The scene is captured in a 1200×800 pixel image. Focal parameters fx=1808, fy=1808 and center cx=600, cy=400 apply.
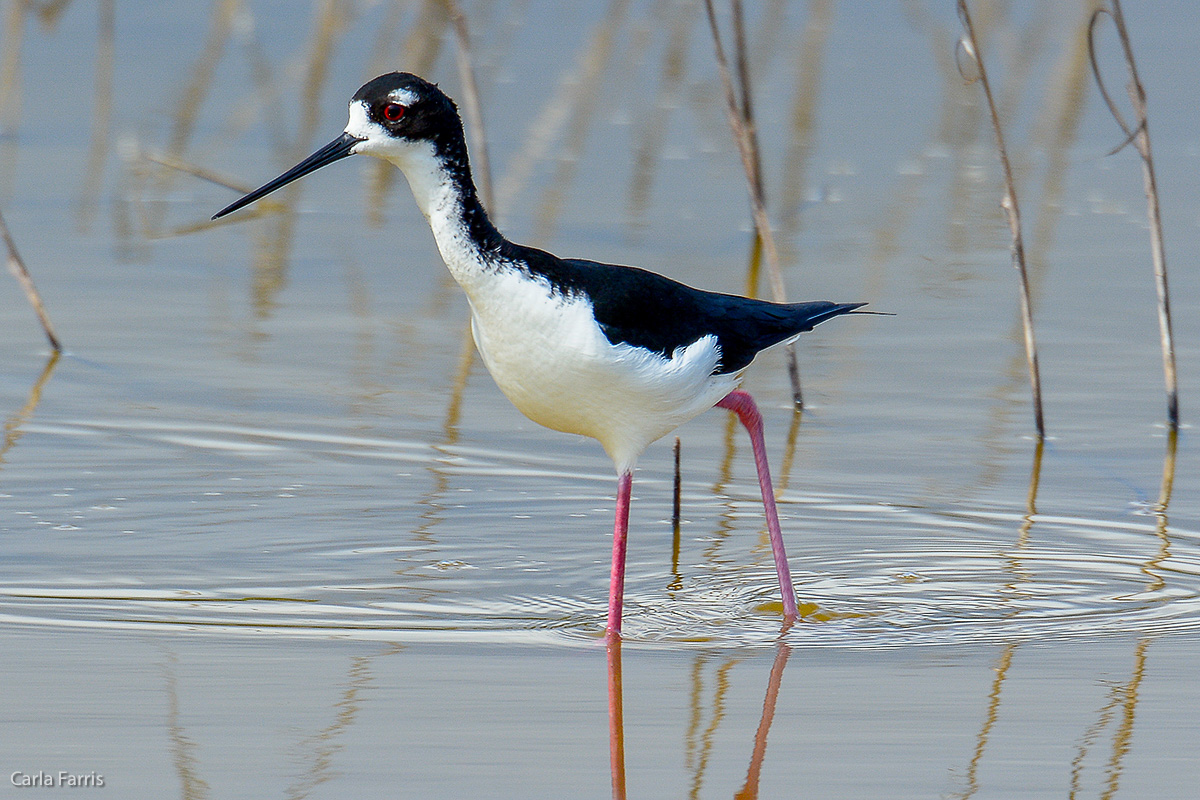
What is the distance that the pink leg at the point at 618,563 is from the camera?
4.39 meters

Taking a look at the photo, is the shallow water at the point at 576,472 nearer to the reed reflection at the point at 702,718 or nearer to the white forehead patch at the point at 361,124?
the reed reflection at the point at 702,718

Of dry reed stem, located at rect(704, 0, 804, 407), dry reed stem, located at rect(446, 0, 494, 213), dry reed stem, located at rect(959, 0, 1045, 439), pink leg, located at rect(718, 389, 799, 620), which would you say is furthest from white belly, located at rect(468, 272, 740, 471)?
dry reed stem, located at rect(446, 0, 494, 213)

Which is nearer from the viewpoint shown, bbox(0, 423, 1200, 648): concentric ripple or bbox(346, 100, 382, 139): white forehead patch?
bbox(346, 100, 382, 139): white forehead patch

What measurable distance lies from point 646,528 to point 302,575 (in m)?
1.05

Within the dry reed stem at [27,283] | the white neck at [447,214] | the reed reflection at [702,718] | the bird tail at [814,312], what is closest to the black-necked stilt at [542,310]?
the white neck at [447,214]

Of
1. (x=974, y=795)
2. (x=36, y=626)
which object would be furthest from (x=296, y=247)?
(x=974, y=795)

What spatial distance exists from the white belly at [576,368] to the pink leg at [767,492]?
39 cm

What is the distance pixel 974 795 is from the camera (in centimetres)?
353

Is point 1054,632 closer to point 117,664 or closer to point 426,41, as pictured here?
point 117,664

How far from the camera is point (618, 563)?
4434 mm

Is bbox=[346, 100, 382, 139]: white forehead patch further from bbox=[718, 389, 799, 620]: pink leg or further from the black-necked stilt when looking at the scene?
bbox=[718, 389, 799, 620]: pink leg

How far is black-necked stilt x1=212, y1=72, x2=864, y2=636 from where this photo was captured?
4.27m

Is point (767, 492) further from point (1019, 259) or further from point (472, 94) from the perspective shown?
point (472, 94)

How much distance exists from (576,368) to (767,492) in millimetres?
803
